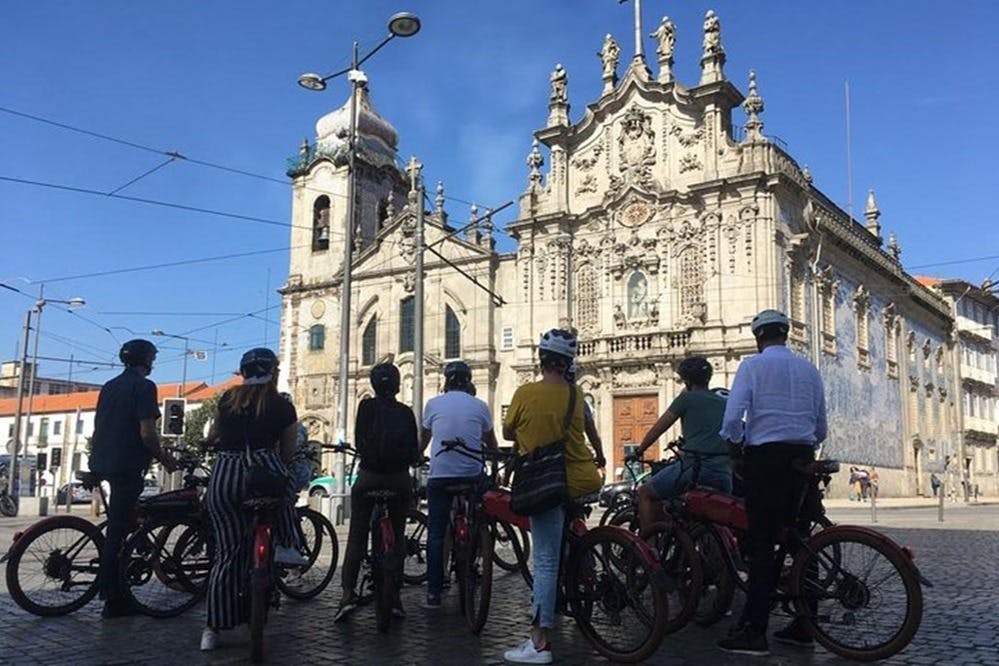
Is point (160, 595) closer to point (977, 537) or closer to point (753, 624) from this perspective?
point (753, 624)

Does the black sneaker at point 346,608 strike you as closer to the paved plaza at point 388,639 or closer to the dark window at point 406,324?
the paved plaza at point 388,639

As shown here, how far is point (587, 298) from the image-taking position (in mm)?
35156

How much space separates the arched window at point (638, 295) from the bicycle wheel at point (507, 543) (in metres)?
24.9

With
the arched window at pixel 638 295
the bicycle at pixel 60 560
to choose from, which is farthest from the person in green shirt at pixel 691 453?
the arched window at pixel 638 295

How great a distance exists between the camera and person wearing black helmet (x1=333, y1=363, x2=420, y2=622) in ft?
21.1

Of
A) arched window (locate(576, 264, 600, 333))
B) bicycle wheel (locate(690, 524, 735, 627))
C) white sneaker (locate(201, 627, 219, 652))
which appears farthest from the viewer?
arched window (locate(576, 264, 600, 333))

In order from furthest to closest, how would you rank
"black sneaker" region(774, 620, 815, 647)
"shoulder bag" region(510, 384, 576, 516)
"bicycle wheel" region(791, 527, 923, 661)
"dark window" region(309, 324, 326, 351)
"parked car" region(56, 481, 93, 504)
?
"dark window" region(309, 324, 326, 351) → "parked car" region(56, 481, 93, 504) → "black sneaker" region(774, 620, 815, 647) → "shoulder bag" region(510, 384, 576, 516) → "bicycle wheel" region(791, 527, 923, 661)

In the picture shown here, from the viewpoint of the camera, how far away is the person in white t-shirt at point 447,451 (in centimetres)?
701

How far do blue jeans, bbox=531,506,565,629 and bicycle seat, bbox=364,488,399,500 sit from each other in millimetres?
1494

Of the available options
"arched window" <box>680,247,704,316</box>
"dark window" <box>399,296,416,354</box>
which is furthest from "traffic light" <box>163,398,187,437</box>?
"dark window" <box>399,296,416,354</box>

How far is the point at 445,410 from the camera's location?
285 inches

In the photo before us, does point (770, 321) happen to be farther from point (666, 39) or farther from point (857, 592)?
point (666, 39)

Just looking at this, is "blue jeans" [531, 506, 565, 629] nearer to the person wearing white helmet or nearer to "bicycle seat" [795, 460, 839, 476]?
the person wearing white helmet

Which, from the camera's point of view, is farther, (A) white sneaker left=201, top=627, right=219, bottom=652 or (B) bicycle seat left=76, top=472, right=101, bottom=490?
(B) bicycle seat left=76, top=472, right=101, bottom=490
